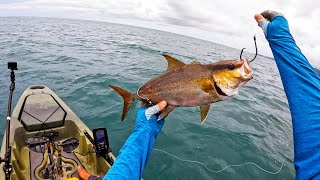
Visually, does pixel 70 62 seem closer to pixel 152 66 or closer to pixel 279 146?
pixel 152 66

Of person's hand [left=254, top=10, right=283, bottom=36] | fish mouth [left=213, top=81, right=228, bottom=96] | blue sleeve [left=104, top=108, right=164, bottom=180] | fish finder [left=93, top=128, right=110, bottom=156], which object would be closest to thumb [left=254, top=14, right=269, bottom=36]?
person's hand [left=254, top=10, right=283, bottom=36]

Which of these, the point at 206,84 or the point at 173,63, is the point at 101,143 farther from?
the point at 206,84

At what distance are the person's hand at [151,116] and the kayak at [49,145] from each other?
333cm

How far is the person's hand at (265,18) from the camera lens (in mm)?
2996

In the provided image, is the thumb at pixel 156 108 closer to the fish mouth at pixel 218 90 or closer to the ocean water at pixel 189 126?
the fish mouth at pixel 218 90

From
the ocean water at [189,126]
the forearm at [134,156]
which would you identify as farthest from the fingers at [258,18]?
the ocean water at [189,126]

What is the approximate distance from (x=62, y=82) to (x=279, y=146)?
12976 millimetres

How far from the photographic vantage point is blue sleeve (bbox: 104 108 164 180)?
301cm

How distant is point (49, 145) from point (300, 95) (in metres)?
5.61

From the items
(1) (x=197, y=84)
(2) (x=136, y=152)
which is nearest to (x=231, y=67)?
(1) (x=197, y=84)

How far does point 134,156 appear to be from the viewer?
319 centimetres

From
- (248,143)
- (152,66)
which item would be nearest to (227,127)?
(248,143)

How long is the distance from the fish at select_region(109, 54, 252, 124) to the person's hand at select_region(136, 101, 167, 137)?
0.26 ft

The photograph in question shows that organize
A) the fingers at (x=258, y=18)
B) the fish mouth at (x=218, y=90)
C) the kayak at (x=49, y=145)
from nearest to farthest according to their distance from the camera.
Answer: the fish mouth at (x=218, y=90) → the fingers at (x=258, y=18) → the kayak at (x=49, y=145)
